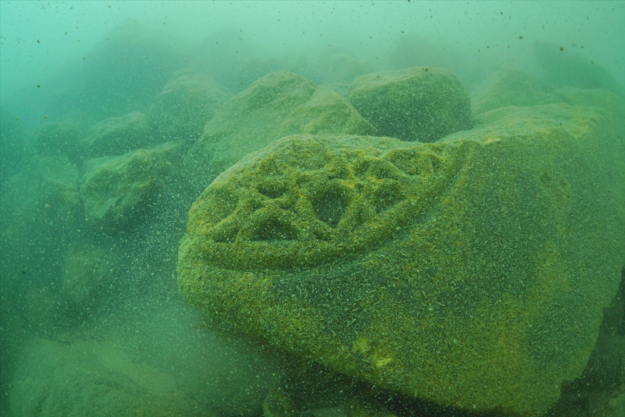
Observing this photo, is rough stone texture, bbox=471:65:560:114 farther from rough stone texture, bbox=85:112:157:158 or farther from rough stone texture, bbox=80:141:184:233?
rough stone texture, bbox=85:112:157:158

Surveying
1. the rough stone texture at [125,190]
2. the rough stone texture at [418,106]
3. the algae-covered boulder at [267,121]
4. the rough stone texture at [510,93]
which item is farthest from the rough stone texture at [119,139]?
the rough stone texture at [510,93]

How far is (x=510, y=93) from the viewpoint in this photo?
714 cm

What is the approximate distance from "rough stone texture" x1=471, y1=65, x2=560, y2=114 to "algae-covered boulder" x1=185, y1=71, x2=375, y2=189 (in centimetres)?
384

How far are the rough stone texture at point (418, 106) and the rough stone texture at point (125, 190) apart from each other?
3.30 meters

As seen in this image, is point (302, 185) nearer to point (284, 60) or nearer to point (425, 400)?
point (425, 400)

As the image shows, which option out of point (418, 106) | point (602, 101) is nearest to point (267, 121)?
point (418, 106)

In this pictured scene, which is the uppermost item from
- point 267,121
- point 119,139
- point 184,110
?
point 267,121

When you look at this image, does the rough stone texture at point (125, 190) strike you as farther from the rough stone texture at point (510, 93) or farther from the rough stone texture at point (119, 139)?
the rough stone texture at point (510, 93)

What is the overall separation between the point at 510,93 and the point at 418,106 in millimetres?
4348

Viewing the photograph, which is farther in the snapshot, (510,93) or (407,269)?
(510,93)

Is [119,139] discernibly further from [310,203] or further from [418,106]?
[310,203]

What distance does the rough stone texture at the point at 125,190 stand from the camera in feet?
15.2

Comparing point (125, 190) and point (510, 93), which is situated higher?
point (510, 93)

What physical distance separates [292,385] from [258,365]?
1.18 ft
